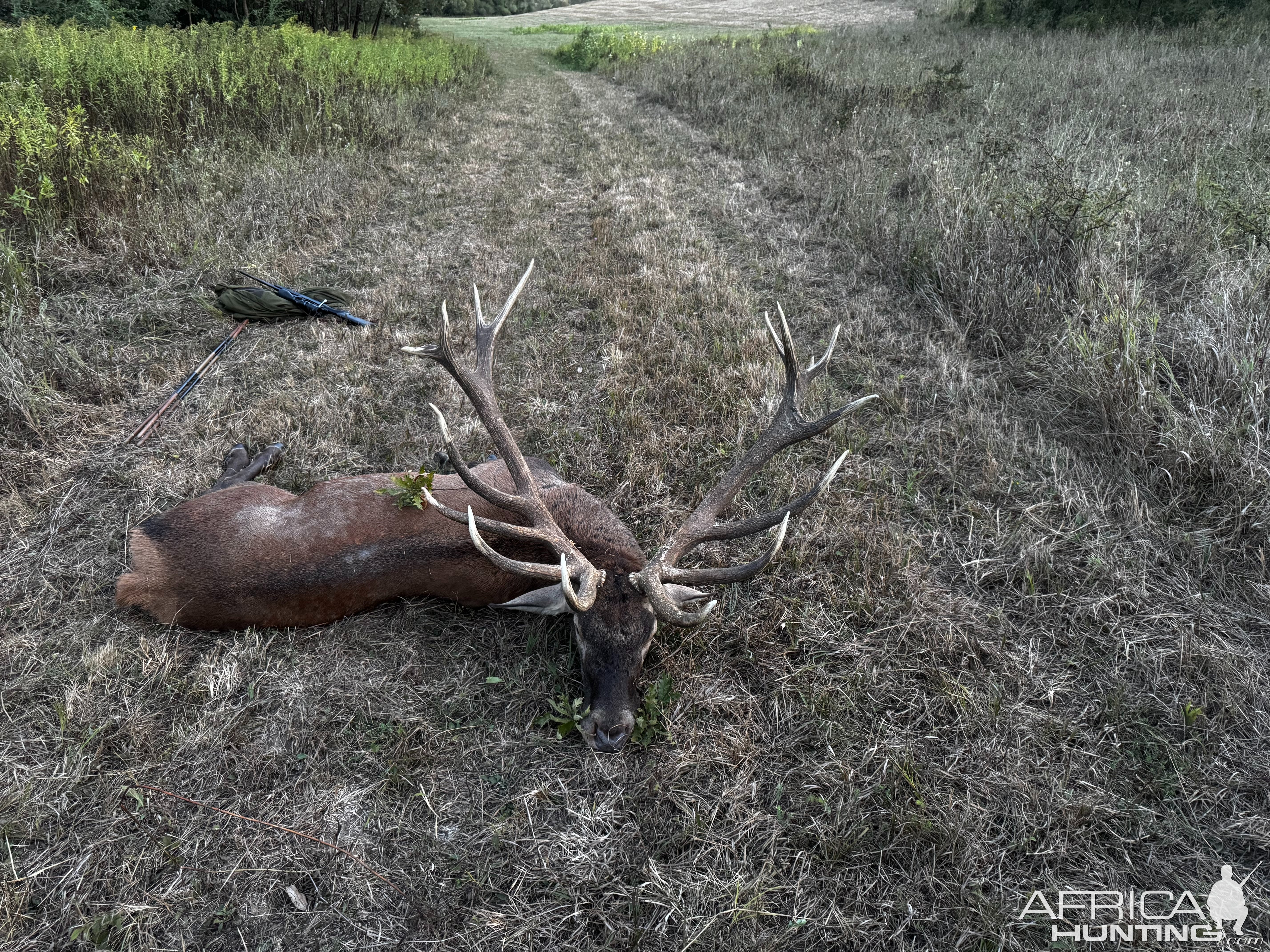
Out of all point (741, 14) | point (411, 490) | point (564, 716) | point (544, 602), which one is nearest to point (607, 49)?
point (741, 14)

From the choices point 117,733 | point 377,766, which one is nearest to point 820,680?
point 377,766

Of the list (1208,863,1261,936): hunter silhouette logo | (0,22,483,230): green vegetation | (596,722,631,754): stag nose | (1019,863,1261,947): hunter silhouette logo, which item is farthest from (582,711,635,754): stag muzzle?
(0,22,483,230): green vegetation

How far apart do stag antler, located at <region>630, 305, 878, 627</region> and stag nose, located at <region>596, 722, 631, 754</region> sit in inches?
19.2

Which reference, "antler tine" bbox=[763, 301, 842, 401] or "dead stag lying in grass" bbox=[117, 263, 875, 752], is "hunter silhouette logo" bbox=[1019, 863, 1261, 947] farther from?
"antler tine" bbox=[763, 301, 842, 401]

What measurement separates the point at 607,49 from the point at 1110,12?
15.8 m

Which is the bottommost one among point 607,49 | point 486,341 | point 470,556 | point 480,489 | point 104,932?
point 104,932

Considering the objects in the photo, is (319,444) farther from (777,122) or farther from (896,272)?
(777,122)

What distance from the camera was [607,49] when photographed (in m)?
24.0

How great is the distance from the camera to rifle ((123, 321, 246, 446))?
4277 mm

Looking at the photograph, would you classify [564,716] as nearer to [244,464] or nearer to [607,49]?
[244,464]

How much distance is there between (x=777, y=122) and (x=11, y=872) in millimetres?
12311

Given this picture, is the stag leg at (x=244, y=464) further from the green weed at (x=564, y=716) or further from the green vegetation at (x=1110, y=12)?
the green vegetation at (x=1110, y=12)

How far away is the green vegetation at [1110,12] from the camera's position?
14.6 m

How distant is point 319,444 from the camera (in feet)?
14.2
